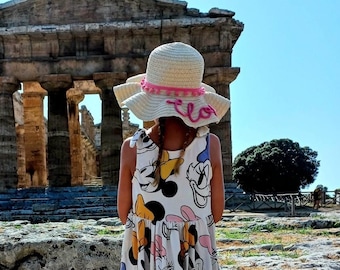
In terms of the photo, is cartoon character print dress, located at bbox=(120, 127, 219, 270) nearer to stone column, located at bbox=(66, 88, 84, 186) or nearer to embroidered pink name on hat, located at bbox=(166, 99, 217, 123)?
embroidered pink name on hat, located at bbox=(166, 99, 217, 123)

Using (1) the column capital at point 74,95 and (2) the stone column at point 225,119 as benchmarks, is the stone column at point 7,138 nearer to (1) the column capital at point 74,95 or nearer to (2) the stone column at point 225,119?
(1) the column capital at point 74,95

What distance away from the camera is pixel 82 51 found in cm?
2644

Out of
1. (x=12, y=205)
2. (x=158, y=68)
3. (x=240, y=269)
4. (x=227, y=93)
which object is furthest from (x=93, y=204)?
(x=158, y=68)

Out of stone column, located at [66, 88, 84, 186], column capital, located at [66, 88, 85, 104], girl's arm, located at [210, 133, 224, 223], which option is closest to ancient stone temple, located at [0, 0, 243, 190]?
stone column, located at [66, 88, 84, 186]

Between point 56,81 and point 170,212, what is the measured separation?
23.3 meters

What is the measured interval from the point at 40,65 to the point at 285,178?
29206mm

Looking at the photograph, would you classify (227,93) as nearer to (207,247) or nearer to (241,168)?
(207,247)

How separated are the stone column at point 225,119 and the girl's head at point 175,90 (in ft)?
69.6

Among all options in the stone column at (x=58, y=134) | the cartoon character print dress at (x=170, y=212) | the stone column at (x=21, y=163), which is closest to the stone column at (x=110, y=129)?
the stone column at (x=58, y=134)

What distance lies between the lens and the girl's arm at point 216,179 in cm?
355

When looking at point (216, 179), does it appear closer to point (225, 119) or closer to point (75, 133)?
point (225, 119)

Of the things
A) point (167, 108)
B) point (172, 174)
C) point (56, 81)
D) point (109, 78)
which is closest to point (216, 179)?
point (172, 174)

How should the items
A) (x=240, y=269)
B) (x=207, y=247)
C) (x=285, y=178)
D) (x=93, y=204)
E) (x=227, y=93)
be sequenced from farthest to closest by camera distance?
1. (x=285, y=178)
2. (x=227, y=93)
3. (x=93, y=204)
4. (x=240, y=269)
5. (x=207, y=247)

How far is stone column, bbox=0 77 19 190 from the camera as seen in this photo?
2588 centimetres
